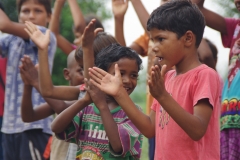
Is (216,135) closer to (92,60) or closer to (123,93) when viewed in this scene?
(123,93)

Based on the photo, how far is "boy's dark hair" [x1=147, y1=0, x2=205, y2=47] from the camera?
306 cm

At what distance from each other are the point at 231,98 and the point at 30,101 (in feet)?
4.90

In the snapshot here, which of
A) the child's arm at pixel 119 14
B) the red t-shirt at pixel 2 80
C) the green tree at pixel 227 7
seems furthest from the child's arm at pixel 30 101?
the green tree at pixel 227 7

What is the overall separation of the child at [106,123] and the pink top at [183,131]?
380mm

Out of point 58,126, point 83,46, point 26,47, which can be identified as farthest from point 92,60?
point 26,47

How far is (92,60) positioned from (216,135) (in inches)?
43.4

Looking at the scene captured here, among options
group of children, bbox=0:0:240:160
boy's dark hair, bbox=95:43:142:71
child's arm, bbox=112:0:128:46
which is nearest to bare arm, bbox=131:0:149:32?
group of children, bbox=0:0:240:160

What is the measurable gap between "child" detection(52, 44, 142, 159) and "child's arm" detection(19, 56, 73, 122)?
0.41 meters

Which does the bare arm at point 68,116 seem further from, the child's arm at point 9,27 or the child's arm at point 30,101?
the child's arm at point 9,27

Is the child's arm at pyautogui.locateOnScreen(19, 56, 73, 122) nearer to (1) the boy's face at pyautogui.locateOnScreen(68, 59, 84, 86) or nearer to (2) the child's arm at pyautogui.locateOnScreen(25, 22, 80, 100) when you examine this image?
(2) the child's arm at pyautogui.locateOnScreen(25, 22, 80, 100)

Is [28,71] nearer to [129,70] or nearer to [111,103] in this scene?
[111,103]

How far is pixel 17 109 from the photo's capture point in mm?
4953

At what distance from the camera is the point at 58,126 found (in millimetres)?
3625

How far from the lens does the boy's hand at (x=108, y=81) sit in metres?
2.90
